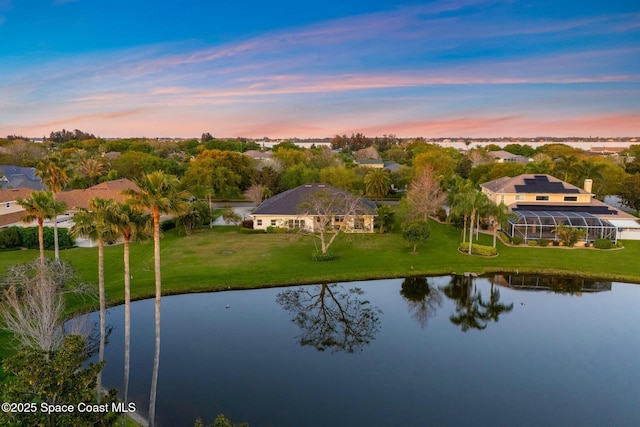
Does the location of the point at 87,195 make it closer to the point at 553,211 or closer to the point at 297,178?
the point at 297,178

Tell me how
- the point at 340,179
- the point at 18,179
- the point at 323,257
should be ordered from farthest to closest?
1. the point at 340,179
2. the point at 18,179
3. the point at 323,257

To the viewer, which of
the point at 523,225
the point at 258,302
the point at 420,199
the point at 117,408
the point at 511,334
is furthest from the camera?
the point at 420,199

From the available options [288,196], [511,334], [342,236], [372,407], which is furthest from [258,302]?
[288,196]

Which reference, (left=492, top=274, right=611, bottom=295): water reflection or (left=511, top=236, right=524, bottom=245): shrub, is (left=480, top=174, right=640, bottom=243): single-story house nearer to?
(left=511, top=236, right=524, bottom=245): shrub

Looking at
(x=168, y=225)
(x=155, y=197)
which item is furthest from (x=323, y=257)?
(x=168, y=225)

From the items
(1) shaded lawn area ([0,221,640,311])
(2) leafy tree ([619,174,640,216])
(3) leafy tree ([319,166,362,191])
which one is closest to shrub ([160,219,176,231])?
(1) shaded lawn area ([0,221,640,311])

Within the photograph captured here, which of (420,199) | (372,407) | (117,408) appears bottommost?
(372,407)

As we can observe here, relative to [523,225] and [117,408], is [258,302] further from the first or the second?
[523,225]

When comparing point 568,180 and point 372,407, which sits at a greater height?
point 568,180
